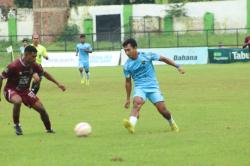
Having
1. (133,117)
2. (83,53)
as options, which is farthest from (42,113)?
(83,53)

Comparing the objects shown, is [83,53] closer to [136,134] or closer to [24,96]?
[24,96]

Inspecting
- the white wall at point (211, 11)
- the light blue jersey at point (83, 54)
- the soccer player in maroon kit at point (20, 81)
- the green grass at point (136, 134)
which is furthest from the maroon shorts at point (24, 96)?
the white wall at point (211, 11)

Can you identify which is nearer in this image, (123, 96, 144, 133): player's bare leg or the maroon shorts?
(123, 96, 144, 133): player's bare leg

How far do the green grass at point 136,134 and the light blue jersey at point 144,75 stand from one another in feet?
2.36

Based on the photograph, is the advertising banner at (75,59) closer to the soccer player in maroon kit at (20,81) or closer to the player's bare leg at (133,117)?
the soccer player in maroon kit at (20,81)

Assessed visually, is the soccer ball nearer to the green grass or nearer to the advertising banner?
the green grass

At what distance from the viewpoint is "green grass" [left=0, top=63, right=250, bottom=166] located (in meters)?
11.0

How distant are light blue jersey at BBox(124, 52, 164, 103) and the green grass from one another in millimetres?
719

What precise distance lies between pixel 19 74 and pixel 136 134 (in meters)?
2.46

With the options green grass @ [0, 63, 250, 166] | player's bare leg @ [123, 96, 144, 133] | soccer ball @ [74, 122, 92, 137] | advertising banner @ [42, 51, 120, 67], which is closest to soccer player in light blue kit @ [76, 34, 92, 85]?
green grass @ [0, 63, 250, 166]

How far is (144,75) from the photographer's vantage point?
48.2 ft

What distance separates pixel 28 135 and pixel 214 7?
60.5m

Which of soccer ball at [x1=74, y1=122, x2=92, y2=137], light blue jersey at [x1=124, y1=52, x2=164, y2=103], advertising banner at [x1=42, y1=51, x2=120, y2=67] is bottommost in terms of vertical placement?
advertising banner at [x1=42, y1=51, x2=120, y2=67]

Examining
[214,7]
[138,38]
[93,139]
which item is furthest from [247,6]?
[93,139]
